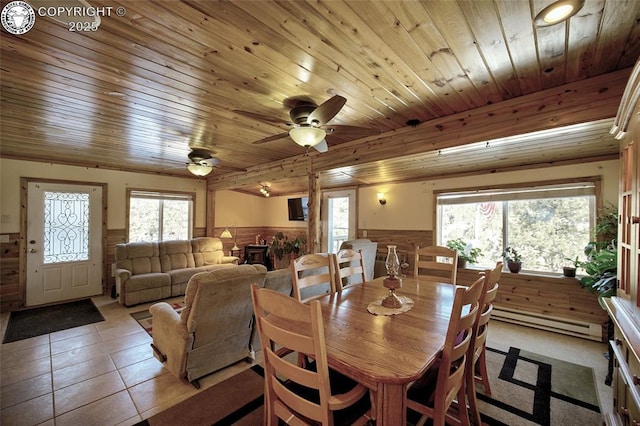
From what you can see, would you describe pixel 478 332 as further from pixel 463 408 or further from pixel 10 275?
pixel 10 275

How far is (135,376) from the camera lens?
7.56 feet

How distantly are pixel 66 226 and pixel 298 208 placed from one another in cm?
451

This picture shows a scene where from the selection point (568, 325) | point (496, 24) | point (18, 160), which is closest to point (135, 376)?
point (496, 24)

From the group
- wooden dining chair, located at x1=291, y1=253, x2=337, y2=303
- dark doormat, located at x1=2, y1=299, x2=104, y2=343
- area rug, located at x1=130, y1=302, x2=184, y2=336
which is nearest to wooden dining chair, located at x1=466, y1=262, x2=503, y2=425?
wooden dining chair, located at x1=291, y1=253, x2=337, y2=303

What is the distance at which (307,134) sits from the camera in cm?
235

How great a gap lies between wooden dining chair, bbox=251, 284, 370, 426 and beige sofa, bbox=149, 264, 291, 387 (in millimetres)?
981

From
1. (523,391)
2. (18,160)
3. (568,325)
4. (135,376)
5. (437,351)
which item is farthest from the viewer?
(18,160)

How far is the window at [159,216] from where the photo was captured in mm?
5438

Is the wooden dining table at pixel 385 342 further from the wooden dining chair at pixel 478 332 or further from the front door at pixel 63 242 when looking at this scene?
the front door at pixel 63 242

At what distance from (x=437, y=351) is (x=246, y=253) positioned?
618 cm

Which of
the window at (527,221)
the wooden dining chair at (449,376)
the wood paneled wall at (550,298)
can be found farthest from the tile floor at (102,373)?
the wooden dining chair at (449,376)

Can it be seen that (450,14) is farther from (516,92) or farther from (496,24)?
(516,92)

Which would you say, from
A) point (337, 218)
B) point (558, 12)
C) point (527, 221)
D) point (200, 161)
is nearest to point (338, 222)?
point (337, 218)

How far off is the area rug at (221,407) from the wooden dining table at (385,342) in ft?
3.12
